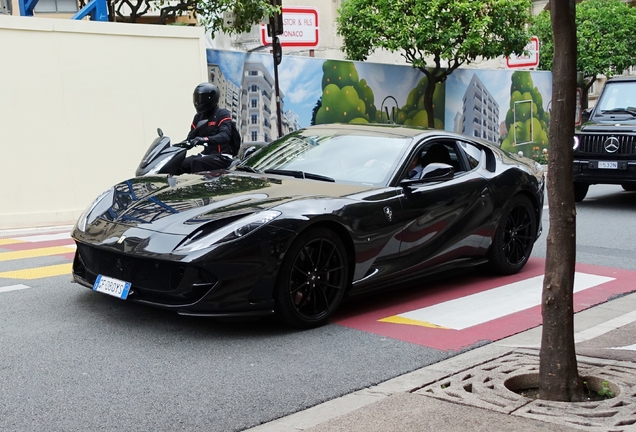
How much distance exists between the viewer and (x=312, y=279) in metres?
5.96

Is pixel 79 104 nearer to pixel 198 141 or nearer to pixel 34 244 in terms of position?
pixel 34 244

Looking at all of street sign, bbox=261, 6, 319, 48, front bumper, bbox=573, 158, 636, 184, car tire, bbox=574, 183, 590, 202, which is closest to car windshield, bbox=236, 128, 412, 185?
front bumper, bbox=573, 158, 636, 184

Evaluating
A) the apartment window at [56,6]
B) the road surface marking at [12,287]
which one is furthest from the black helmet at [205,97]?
the apartment window at [56,6]

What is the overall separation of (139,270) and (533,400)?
2740mm

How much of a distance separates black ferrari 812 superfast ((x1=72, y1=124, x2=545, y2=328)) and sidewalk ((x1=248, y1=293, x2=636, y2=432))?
118cm

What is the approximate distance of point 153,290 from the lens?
18.4ft

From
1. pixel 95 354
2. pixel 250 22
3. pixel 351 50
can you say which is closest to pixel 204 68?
pixel 250 22

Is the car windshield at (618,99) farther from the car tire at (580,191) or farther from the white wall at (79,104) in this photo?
the white wall at (79,104)

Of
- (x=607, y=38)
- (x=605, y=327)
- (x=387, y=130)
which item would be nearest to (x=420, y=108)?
(x=387, y=130)

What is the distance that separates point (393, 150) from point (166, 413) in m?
3.52

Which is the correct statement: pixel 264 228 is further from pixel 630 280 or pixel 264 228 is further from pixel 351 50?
pixel 351 50

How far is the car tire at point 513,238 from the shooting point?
788cm

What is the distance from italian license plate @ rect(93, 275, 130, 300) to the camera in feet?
18.7

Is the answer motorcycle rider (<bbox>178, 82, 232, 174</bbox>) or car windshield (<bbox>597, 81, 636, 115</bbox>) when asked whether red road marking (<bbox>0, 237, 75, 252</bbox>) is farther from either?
car windshield (<bbox>597, 81, 636, 115</bbox>)
